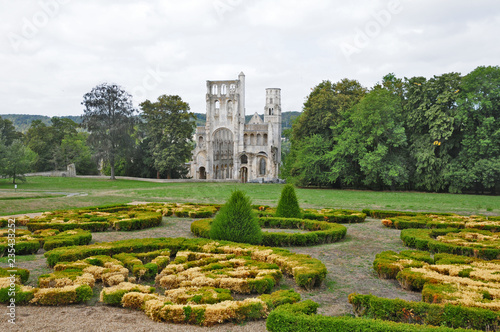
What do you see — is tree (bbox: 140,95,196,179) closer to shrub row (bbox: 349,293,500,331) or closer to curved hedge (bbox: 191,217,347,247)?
curved hedge (bbox: 191,217,347,247)

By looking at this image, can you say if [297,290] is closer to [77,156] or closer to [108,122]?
[108,122]

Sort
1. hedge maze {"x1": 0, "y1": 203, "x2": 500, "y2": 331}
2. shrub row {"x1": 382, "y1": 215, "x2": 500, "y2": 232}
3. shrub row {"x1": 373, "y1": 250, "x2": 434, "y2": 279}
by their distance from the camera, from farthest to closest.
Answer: shrub row {"x1": 382, "y1": 215, "x2": 500, "y2": 232} < shrub row {"x1": 373, "y1": 250, "x2": 434, "y2": 279} < hedge maze {"x1": 0, "y1": 203, "x2": 500, "y2": 331}

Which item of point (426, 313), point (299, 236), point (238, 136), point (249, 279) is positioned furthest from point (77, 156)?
point (426, 313)

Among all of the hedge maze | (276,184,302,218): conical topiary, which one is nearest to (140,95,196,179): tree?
(276,184,302,218): conical topiary

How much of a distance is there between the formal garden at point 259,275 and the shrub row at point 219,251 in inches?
1.0

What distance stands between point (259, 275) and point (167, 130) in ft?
157

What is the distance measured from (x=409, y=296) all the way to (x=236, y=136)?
5673cm

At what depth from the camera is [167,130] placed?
52969 millimetres

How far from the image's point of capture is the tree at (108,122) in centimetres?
4909

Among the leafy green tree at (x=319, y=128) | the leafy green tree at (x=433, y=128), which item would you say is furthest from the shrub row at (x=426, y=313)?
the leafy green tree at (x=319, y=128)

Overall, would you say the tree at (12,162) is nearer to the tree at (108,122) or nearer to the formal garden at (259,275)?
the tree at (108,122)

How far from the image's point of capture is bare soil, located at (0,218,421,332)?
511cm

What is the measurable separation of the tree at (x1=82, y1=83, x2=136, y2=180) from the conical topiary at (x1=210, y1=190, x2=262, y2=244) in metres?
41.9

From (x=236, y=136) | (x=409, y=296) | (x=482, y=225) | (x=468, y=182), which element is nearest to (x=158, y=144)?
(x=236, y=136)
